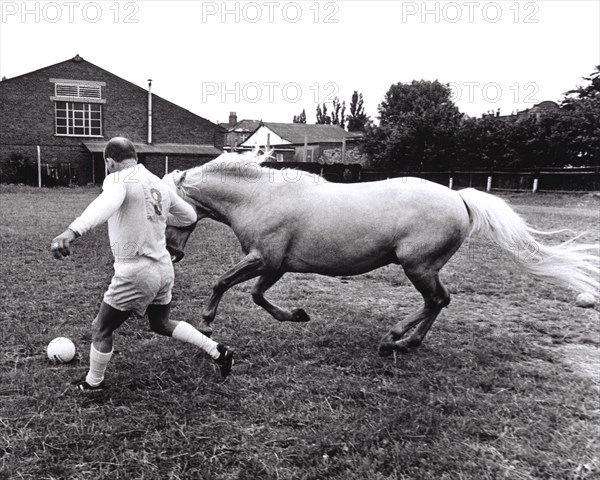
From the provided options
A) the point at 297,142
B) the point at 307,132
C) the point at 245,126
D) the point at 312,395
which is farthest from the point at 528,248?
the point at 245,126

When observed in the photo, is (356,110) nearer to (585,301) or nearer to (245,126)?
(245,126)

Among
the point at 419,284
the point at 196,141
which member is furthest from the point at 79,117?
the point at 419,284

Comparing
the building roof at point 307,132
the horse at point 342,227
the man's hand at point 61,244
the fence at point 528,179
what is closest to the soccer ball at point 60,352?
the horse at point 342,227

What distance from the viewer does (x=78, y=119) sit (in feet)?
115

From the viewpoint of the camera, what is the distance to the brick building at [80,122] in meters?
33.7

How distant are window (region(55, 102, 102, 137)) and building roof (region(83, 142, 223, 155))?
124 cm

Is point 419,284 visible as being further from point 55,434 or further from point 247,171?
point 55,434

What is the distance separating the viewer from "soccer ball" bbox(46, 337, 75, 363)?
4.70 meters

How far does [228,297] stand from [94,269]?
2.70 meters

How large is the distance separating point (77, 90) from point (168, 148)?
21.7 ft

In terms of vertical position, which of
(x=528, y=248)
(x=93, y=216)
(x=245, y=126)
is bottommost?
(x=528, y=248)

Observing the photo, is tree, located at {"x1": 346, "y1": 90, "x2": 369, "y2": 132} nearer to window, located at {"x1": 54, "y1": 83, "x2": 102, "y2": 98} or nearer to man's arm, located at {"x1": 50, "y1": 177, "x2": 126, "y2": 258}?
window, located at {"x1": 54, "y1": 83, "x2": 102, "y2": 98}

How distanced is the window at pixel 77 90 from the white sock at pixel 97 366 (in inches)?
1363

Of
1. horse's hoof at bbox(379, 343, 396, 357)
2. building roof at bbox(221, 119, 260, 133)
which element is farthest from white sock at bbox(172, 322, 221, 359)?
building roof at bbox(221, 119, 260, 133)
